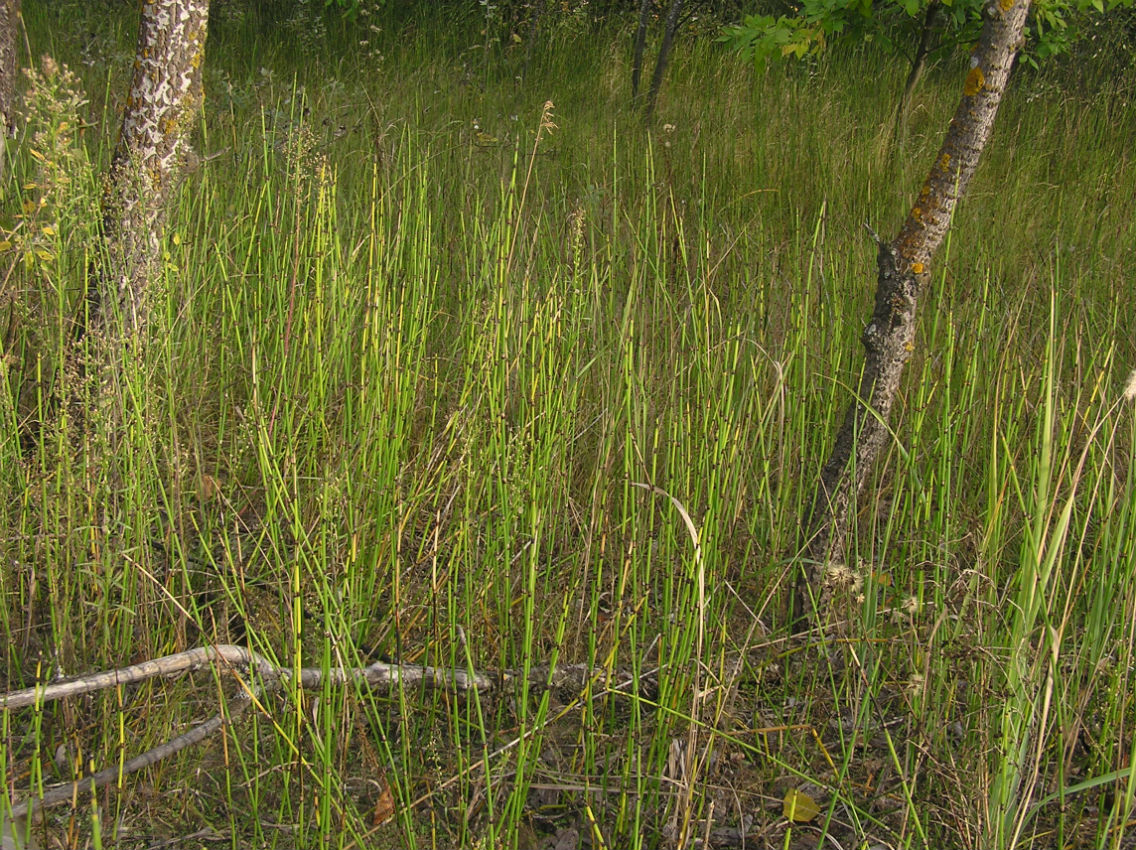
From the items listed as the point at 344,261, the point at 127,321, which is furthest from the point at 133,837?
the point at 344,261

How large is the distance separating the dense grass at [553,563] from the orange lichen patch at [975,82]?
398mm

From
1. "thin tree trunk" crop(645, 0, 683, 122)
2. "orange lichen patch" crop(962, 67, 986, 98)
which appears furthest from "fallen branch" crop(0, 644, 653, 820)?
"thin tree trunk" crop(645, 0, 683, 122)

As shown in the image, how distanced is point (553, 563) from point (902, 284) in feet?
2.65

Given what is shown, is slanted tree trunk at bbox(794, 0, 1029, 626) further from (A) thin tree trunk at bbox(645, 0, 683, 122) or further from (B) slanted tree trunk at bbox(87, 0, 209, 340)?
(A) thin tree trunk at bbox(645, 0, 683, 122)

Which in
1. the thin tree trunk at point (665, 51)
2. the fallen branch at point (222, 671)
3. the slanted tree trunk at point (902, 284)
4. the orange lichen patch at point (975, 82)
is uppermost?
the thin tree trunk at point (665, 51)

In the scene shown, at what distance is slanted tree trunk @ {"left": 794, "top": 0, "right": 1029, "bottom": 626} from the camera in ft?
5.36

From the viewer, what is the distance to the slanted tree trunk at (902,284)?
5.36 feet

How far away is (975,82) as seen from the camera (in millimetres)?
1650

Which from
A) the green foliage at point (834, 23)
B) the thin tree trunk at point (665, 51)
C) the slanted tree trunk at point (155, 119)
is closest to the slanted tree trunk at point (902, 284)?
the slanted tree trunk at point (155, 119)

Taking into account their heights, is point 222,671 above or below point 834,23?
below

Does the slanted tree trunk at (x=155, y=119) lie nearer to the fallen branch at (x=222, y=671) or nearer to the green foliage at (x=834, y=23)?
the fallen branch at (x=222, y=671)

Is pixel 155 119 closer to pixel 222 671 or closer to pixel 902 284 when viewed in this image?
pixel 222 671

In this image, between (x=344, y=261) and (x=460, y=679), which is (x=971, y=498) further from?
(x=344, y=261)

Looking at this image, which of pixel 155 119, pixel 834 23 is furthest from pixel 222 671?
pixel 834 23
